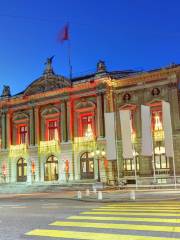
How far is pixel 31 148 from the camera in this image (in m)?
57.7

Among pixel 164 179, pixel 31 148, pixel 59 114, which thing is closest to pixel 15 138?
pixel 31 148

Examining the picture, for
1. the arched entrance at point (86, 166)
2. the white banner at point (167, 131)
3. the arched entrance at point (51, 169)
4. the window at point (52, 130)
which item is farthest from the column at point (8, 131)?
the white banner at point (167, 131)

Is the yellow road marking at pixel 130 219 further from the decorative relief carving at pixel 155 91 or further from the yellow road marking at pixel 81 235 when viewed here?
the decorative relief carving at pixel 155 91

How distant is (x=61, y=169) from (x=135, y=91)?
15.4 m

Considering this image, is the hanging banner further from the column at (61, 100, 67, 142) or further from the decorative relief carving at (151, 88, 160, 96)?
the decorative relief carving at (151, 88, 160, 96)

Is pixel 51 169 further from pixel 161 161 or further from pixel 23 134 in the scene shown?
pixel 161 161

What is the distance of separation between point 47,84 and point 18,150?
11154mm

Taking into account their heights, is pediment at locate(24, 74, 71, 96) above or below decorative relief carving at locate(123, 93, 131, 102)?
above

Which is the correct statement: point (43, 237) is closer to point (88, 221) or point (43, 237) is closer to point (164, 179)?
point (88, 221)

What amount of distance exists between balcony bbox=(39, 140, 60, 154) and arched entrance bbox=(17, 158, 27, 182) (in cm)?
413

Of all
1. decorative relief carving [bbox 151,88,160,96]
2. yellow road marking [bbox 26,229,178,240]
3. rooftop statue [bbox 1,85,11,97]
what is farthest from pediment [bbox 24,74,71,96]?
yellow road marking [bbox 26,229,178,240]

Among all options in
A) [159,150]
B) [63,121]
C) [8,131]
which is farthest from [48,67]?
[159,150]

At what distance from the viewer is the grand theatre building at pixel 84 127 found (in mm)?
47688

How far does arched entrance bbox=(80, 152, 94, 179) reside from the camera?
52844 millimetres
